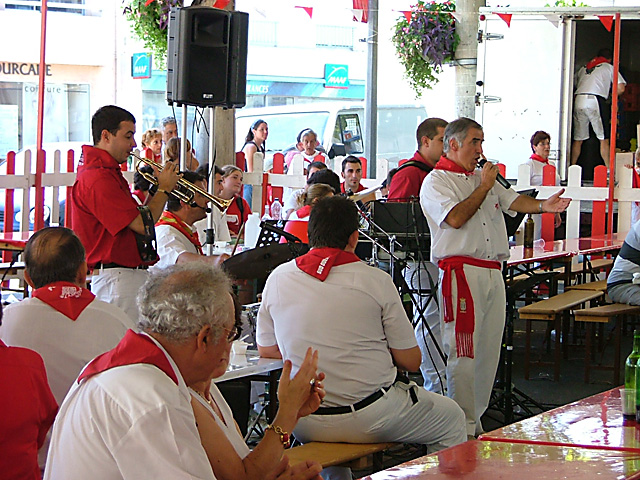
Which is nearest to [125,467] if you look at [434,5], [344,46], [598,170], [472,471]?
[472,471]

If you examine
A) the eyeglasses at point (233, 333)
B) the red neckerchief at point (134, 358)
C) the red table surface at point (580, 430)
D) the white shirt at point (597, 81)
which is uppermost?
the white shirt at point (597, 81)

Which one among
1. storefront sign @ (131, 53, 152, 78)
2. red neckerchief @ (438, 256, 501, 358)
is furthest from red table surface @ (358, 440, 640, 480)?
storefront sign @ (131, 53, 152, 78)

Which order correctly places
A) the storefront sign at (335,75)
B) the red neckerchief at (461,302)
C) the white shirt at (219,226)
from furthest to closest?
the storefront sign at (335,75) < the white shirt at (219,226) < the red neckerchief at (461,302)

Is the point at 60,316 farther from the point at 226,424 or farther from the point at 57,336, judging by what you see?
the point at 226,424

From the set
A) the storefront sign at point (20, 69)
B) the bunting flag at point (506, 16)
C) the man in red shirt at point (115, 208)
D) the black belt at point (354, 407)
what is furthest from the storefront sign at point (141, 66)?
the black belt at point (354, 407)

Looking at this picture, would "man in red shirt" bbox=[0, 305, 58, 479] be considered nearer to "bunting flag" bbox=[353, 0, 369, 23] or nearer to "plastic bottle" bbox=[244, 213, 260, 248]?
"plastic bottle" bbox=[244, 213, 260, 248]

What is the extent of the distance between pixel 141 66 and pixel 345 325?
14251 mm

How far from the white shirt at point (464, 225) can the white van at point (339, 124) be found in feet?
30.9

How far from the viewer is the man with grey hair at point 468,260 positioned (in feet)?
16.5

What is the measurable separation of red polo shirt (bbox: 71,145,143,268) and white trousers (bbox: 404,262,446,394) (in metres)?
1.76

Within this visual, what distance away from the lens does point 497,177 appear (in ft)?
17.0

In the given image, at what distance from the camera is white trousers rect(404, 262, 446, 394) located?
19.0ft

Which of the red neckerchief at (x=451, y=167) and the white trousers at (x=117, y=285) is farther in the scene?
the red neckerchief at (x=451, y=167)

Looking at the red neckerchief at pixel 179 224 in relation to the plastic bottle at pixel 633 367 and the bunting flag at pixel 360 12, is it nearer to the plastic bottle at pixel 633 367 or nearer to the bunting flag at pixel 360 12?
the plastic bottle at pixel 633 367
